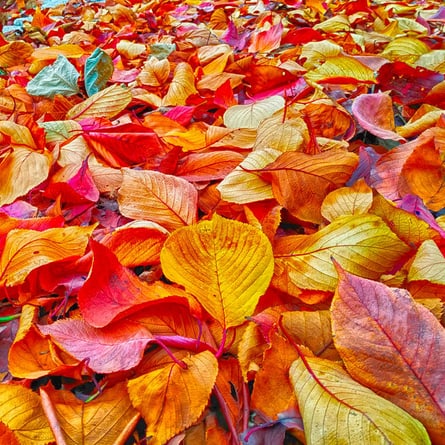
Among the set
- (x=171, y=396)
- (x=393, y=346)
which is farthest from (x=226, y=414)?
(x=393, y=346)

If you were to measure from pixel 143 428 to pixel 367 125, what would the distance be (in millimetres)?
523

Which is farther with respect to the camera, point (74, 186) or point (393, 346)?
point (74, 186)

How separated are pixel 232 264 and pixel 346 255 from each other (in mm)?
120

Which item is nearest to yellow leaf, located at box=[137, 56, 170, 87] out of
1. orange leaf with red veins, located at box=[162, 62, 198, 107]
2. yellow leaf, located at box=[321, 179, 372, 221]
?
orange leaf with red veins, located at box=[162, 62, 198, 107]

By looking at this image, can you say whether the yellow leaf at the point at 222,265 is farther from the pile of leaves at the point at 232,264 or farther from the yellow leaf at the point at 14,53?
the yellow leaf at the point at 14,53

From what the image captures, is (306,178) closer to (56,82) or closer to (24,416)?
(24,416)

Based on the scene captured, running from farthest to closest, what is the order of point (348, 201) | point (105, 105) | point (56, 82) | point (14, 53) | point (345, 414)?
point (14, 53)
point (56, 82)
point (105, 105)
point (348, 201)
point (345, 414)

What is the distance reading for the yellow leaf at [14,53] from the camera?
1519 millimetres

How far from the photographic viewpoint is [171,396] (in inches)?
18.1

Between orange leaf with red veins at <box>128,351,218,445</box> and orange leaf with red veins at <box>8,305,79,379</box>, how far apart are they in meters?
0.08

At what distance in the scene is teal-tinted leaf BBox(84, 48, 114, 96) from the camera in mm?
1147

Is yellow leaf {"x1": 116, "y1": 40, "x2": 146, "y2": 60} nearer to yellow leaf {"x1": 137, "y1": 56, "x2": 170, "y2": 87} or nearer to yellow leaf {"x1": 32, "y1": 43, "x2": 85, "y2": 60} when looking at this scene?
yellow leaf {"x1": 32, "y1": 43, "x2": 85, "y2": 60}

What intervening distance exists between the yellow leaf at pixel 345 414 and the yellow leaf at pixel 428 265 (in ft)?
0.44

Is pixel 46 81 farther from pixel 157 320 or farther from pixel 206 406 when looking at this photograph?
pixel 206 406
